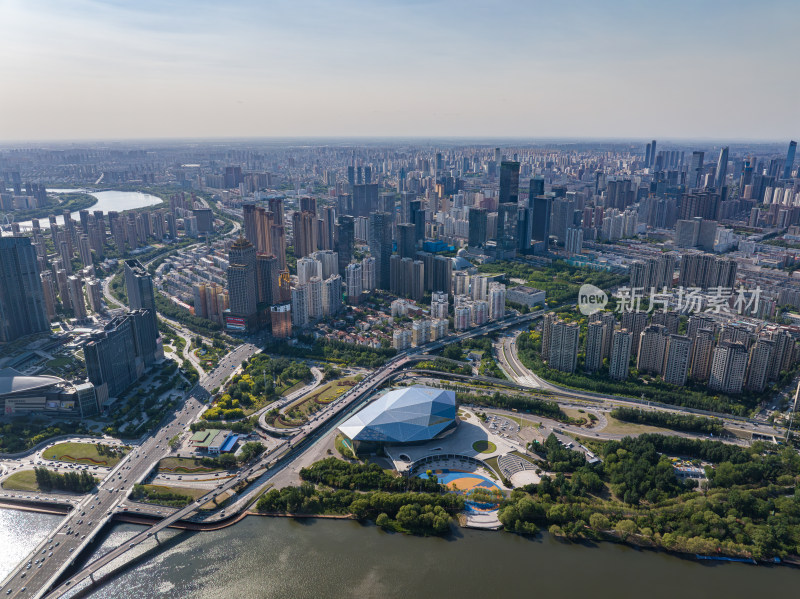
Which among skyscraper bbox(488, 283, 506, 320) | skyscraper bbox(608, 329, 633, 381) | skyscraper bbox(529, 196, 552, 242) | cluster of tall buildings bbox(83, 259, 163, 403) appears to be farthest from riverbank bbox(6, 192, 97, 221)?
skyscraper bbox(608, 329, 633, 381)

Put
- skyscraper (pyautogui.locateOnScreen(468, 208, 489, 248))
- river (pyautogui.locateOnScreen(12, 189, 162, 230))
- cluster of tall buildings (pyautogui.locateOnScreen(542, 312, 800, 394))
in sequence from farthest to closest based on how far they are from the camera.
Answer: river (pyautogui.locateOnScreen(12, 189, 162, 230)) → skyscraper (pyautogui.locateOnScreen(468, 208, 489, 248)) → cluster of tall buildings (pyautogui.locateOnScreen(542, 312, 800, 394))

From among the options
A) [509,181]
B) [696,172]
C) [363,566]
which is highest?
[509,181]

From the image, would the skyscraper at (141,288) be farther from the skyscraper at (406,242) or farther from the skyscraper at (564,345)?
the skyscraper at (564,345)

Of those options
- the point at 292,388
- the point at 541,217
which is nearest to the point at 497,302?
the point at 292,388

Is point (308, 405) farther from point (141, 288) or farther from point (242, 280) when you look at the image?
point (141, 288)

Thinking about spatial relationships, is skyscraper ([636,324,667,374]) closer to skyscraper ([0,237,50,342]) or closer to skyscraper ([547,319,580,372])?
skyscraper ([547,319,580,372])

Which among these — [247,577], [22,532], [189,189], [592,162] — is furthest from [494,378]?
[592,162]
